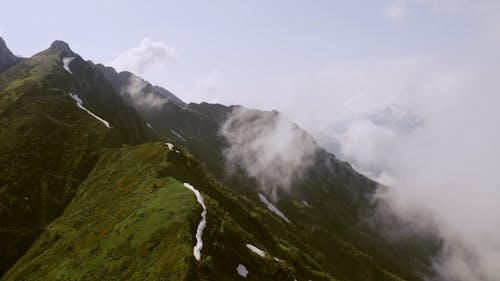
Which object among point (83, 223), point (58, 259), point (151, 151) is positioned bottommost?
point (58, 259)

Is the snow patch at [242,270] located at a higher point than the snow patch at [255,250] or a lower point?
lower

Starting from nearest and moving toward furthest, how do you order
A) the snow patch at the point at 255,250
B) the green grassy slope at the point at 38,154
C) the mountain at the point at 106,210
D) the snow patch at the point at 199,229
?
the snow patch at the point at 199,229 < the mountain at the point at 106,210 < the snow patch at the point at 255,250 < the green grassy slope at the point at 38,154

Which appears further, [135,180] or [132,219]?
[135,180]

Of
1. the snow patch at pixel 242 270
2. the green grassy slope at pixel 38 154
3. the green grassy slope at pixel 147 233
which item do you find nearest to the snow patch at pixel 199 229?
the green grassy slope at pixel 147 233

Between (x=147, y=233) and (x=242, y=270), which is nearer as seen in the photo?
(x=242, y=270)

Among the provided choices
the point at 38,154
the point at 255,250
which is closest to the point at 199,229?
the point at 255,250

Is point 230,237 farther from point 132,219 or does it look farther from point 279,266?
point 132,219

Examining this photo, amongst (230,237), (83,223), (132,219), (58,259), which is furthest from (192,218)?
(83,223)

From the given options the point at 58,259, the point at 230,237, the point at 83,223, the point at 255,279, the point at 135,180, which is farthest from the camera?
the point at 135,180

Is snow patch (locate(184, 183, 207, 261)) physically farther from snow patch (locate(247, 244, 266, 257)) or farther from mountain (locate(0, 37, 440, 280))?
snow patch (locate(247, 244, 266, 257))

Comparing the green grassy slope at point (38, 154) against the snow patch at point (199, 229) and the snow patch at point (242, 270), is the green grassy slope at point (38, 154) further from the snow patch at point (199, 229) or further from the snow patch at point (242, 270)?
the snow patch at point (242, 270)

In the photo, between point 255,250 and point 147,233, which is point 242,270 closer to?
point 255,250
